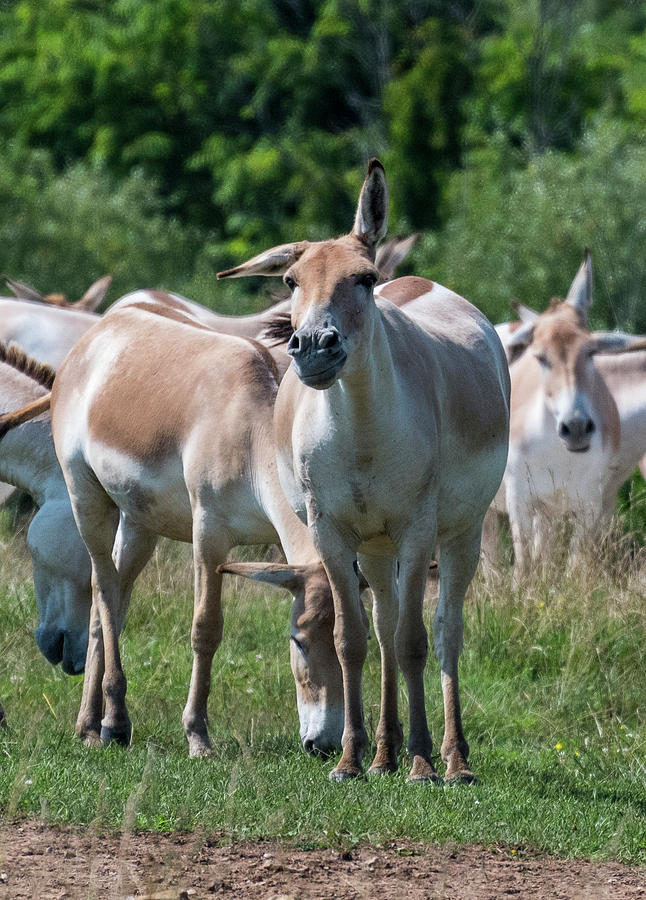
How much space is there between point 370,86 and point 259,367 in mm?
30375

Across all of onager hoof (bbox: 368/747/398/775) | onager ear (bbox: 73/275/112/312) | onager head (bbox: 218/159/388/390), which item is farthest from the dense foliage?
onager head (bbox: 218/159/388/390)

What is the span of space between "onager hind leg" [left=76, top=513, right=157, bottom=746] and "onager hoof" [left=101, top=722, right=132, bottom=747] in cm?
7

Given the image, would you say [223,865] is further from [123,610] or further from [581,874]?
[123,610]

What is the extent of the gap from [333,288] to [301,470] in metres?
0.83

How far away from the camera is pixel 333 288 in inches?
184

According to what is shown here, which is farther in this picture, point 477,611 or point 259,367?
point 477,611

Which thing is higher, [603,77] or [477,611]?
[603,77]

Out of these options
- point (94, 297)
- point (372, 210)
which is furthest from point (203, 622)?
point (94, 297)

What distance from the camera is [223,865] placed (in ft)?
14.0

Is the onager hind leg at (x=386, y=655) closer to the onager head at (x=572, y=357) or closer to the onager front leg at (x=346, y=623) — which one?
the onager front leg at (x=346, y=623)

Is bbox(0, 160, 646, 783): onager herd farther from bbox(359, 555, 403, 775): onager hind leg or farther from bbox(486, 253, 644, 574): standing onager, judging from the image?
bbox(486, 253, 644, 574): standing onager

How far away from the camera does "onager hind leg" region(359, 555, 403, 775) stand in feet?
17.9

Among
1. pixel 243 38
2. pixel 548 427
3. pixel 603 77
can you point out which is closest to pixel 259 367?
pixel 548 427

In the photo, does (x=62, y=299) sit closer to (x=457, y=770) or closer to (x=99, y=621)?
(x=99, y=621)
